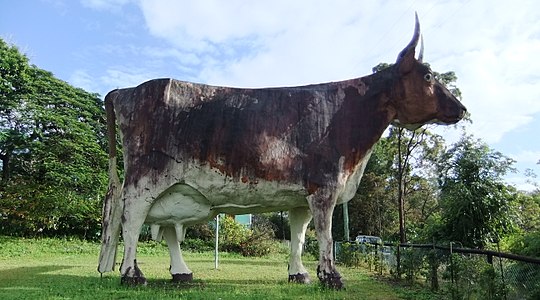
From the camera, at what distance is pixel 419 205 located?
121 feet

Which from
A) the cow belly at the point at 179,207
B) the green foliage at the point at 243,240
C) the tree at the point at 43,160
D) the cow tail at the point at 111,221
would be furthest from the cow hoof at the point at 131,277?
the tree at the point at 43,160

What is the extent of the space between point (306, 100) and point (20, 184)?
68.4ft

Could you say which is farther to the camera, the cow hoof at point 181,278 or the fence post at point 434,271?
the cow hoof at point 181,278

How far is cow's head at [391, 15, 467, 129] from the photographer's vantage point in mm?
8891

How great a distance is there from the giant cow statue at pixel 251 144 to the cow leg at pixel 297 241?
2.88 feet

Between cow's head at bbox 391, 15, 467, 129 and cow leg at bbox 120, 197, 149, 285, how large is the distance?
5.24m

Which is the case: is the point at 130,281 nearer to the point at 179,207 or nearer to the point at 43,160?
the point at 179,207

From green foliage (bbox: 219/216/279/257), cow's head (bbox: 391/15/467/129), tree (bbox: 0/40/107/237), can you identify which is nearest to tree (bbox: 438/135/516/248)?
cow's head (bbox: 391/15/467/129)

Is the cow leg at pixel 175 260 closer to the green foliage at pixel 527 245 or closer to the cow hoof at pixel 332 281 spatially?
the cow hoof at pixel 332 281

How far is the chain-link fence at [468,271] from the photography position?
6309 mm

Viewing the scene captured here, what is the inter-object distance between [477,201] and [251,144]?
6510 millimetres

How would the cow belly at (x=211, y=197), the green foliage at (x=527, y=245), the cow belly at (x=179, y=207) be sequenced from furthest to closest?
the cow belly at (x=179, y=207) < the cow belly at (x=211, y=197) < the green foliage at (x=527, y=245)

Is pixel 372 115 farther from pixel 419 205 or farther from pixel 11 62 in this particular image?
pixel 419 205

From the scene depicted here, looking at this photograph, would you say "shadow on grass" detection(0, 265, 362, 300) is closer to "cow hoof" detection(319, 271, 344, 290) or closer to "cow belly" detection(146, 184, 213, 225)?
"cow hoof" detection(319, 271, 344, 290)
